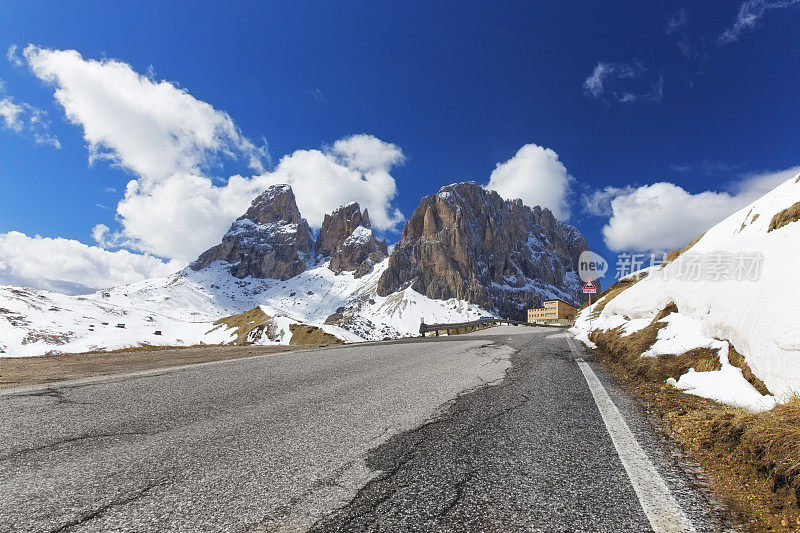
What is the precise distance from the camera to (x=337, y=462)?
118 inches

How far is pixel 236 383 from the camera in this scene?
21.9 ft

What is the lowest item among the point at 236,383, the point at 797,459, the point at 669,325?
the point at 236,383

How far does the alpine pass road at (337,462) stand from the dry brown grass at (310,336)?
16821 mm

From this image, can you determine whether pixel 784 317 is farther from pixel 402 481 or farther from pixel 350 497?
pixel 350 497

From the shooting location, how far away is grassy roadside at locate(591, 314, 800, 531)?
2322 millimetres

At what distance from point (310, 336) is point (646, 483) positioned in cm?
2261

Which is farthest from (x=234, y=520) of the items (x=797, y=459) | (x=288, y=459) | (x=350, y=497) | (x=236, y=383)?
(x=236, y=383)

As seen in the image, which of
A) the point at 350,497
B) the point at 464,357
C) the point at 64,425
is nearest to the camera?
the point at 350,497

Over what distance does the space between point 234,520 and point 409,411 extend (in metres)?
2.87

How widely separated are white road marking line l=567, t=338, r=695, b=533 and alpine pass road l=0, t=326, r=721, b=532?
1cm

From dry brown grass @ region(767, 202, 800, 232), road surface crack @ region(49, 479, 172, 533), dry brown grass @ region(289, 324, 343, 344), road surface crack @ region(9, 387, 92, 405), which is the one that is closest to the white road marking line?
road surface crack @ region(49, 479, 172, 533)

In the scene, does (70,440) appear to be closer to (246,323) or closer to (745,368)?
(745,368)

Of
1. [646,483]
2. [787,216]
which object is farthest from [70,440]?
[787,216]

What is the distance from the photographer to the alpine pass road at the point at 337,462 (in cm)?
215
